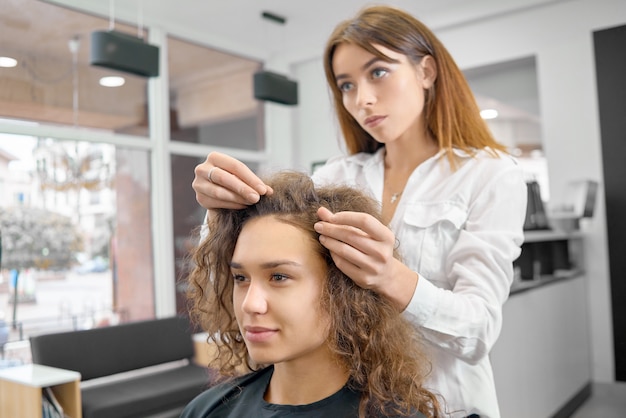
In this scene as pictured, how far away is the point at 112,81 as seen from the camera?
222 inches

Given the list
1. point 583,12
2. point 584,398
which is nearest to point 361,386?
point 584,398

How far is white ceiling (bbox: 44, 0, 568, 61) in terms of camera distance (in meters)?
5.62

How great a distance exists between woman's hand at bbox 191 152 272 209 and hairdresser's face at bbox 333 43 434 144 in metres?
0.31

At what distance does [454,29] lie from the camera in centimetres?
609

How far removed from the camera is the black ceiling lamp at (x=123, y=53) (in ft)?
13.2

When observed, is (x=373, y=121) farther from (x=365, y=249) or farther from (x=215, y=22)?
(x=215, y=22)

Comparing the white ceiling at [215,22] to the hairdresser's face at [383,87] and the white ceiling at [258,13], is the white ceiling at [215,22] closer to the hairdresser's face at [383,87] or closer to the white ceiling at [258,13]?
the white ceiling at [258,13]

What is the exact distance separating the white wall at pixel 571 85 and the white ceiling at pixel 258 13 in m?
0.20

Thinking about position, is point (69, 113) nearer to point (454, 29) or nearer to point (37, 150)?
point (37, 150)

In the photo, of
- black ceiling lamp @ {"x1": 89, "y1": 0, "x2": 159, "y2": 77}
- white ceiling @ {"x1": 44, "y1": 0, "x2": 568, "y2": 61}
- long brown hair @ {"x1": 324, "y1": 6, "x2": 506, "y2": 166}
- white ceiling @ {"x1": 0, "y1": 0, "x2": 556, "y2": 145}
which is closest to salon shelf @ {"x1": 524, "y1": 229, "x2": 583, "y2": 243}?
white ceiling @ {"x1": 0, "y1": 0, "x2": 556, "y2": 145}

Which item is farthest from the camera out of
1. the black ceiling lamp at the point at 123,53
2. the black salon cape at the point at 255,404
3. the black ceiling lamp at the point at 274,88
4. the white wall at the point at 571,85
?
the black ceiling lamp at the point at 274,88

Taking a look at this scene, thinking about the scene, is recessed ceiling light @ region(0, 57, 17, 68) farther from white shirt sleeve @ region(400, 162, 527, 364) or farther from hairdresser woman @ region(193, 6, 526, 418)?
white shirt sleeve @ region(400, 162, 527, 364)

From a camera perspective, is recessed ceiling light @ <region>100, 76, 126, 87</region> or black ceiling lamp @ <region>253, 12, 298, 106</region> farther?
recessed ceiling light @ <region>100, 76, 126, 87</region>

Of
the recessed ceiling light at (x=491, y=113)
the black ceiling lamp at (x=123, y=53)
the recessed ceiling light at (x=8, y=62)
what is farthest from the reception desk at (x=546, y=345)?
the recessed ceiling light at (x=8, y=62)
